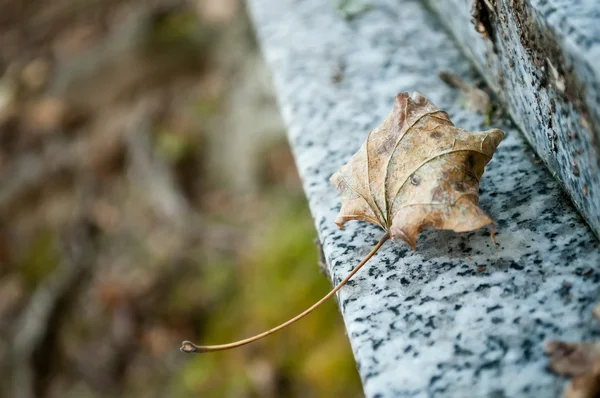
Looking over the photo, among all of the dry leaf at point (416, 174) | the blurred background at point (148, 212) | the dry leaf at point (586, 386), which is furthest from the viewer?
the blurred background at point (148, 212)

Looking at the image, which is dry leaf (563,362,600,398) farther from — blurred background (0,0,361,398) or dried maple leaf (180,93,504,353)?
blurred background (0,0,361,398)

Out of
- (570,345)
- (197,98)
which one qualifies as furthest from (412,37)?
(197,98)

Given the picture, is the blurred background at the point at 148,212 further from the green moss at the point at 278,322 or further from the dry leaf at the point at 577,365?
the dry leaf at the point at 577,365

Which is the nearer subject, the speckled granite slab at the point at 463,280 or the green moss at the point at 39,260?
the speckled granite slab at the point at 463,280

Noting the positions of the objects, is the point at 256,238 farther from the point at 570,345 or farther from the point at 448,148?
the point at 570,345

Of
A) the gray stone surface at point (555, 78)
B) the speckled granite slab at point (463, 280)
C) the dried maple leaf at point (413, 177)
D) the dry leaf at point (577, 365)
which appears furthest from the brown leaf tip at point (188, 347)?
the gray stone surface at point (555, 78)

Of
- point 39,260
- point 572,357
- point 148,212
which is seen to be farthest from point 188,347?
point 39,260

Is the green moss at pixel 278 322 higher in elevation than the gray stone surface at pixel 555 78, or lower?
lower

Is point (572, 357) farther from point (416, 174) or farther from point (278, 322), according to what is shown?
point (278, 322)
